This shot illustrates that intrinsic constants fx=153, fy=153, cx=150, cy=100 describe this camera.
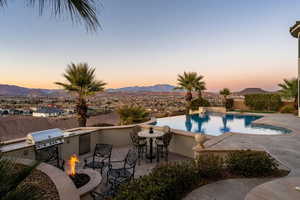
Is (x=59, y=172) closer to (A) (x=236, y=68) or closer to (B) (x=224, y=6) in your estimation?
(B) (x=224, y=6)

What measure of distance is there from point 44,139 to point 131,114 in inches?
223

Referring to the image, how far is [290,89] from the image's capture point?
14977 mm

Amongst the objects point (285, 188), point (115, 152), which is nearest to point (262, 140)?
point (285, 188)

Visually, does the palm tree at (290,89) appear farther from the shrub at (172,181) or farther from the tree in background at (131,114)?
the shrub at (172,181)

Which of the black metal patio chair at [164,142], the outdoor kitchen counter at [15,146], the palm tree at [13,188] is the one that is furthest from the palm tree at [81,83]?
the palm tree at [13,188]

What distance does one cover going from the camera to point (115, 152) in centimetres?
698

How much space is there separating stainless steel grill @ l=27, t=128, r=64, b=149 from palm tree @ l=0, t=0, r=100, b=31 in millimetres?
4902

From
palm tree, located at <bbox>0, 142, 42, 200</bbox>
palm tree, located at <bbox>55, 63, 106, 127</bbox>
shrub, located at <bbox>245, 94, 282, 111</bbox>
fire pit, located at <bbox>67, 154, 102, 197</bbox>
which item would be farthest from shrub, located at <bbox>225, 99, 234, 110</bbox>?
palm tree, located at <bbox>0, 142, 42, 200</bbox>

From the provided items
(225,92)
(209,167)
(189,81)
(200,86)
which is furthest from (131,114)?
(225,92)

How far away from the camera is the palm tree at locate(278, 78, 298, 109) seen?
14.4 metres

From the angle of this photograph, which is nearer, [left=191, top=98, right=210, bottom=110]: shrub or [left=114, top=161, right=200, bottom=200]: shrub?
[left=114, top=161, right=200, bottom=200]: shrub

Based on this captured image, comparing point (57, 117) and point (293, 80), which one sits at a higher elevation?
point (293, 80)

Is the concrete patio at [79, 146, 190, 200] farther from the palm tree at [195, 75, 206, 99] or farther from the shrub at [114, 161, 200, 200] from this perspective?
the palm tree at [195, 75, 206, 99]

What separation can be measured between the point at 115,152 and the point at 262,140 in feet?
19.9
